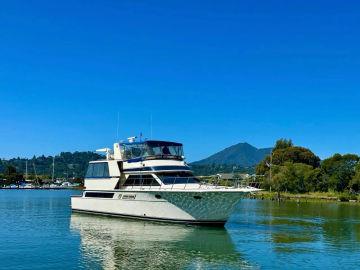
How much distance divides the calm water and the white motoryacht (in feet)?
4.19

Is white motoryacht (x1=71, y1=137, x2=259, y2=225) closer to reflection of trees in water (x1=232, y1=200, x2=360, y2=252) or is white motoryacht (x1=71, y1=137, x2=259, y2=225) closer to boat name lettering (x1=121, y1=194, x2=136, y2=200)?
boat name lettering (x1=121, y1=194, x2=136, y2=200)

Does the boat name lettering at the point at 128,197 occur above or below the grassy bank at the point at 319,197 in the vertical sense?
above

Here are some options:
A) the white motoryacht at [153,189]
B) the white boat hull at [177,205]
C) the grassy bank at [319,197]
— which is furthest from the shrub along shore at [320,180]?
the white boat hull at [177,205]

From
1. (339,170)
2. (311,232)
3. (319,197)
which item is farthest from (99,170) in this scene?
(339,170)

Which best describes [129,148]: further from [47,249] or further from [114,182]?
[47,249]

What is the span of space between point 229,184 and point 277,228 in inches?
224

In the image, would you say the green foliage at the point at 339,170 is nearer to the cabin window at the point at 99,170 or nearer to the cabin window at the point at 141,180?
the cabin window at the point at 99,170

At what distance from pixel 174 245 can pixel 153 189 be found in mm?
11185

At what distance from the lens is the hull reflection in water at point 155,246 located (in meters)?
26.6

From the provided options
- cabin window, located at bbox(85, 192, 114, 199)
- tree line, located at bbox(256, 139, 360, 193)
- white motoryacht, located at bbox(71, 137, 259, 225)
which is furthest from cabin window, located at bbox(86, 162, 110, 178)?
tree line, located at bbox(256, 139, 360, 193)

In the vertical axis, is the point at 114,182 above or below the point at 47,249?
above

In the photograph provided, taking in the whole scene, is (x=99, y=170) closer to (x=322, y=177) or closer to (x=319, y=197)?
(x=319, y=197)

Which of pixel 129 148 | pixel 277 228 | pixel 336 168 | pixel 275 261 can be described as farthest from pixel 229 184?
pixel 336 168

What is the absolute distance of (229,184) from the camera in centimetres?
4309
